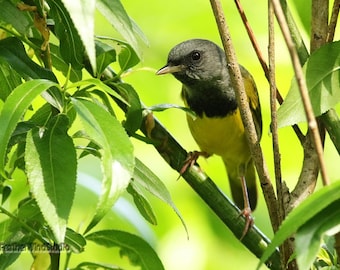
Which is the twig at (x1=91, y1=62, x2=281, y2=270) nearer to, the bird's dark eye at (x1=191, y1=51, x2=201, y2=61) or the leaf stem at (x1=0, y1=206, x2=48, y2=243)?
the leaf stem at (x1=0, y1=206, x2=48, y2=243)

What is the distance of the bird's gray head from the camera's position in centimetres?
257

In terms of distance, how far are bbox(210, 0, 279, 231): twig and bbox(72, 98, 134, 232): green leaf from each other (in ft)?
1.00

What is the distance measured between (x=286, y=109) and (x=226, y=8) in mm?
1781

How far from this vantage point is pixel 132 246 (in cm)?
135

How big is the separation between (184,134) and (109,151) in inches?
82.0

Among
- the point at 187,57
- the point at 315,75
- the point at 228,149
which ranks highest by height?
the point at 315,75

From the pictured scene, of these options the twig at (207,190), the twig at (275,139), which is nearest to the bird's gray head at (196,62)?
the twig at (207,190)

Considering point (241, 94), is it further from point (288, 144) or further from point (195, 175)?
point (288, 144)

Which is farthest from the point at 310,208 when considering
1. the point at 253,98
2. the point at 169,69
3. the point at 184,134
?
the point at 184,134

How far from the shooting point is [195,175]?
1.62 meters

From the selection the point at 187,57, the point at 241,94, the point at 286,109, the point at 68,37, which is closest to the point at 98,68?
the point at 68,37

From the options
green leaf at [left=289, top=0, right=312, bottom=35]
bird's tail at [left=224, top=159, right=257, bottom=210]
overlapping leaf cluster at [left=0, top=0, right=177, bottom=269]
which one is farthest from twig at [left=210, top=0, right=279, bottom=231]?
bird's tail at [left=224, top=159, right=257, bottom=210]

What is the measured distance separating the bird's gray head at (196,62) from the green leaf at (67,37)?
1.21m

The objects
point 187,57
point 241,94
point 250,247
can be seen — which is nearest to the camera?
point 241,94
